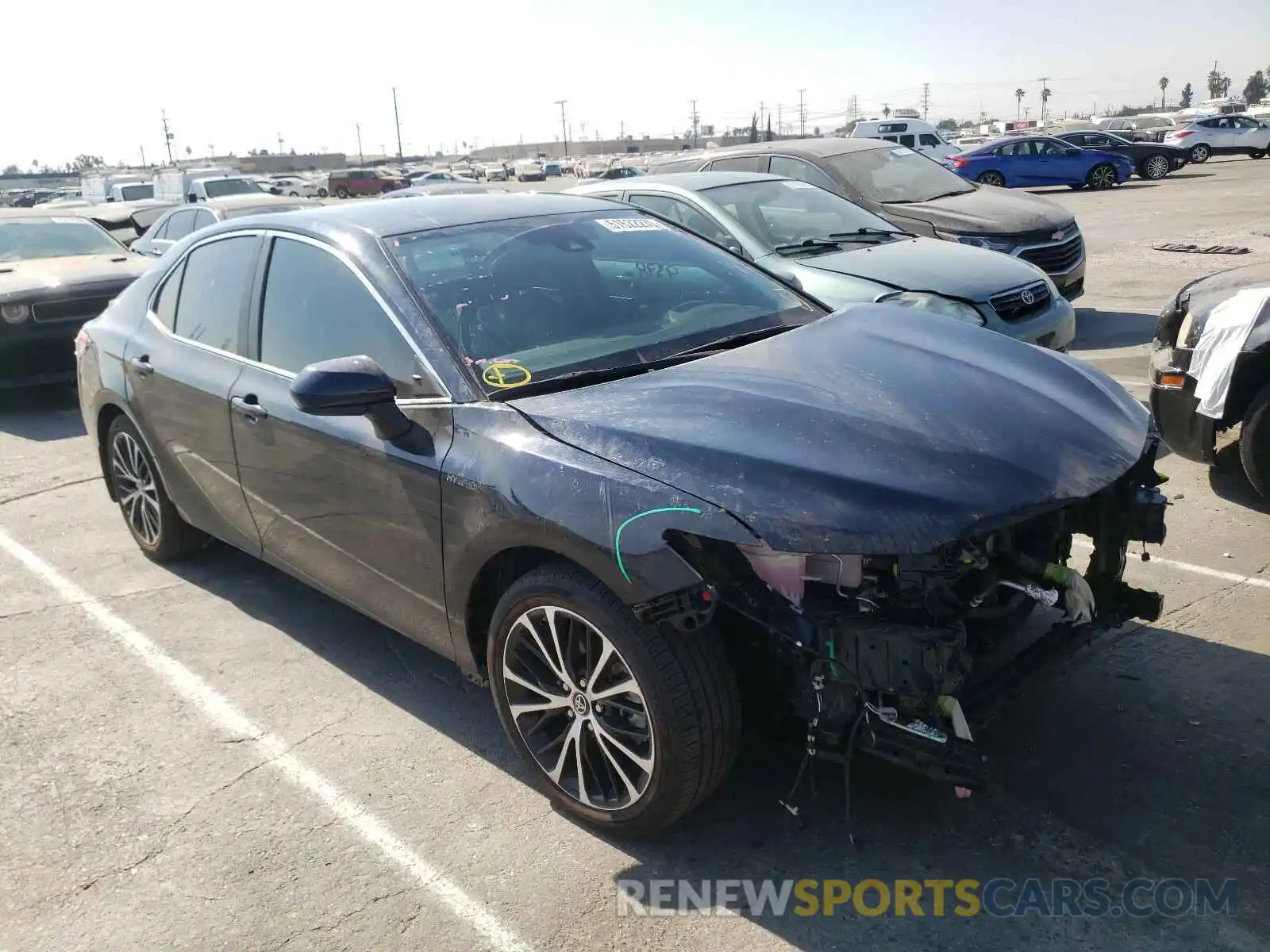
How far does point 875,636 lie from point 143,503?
4.06 meters

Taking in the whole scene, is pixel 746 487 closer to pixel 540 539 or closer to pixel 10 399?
pixel 540 539

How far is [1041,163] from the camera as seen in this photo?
27797 mm

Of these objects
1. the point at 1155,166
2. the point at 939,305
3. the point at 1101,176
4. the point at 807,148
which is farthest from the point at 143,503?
the point at 1155,166

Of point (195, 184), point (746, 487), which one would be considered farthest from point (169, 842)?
point (195, 184)

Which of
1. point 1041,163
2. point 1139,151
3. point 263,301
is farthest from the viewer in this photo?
point 1139,151

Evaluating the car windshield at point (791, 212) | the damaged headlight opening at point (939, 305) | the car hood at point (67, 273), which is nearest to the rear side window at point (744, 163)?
the car windshield at point (791, 212)

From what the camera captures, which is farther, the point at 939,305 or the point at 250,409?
the point at 939,305

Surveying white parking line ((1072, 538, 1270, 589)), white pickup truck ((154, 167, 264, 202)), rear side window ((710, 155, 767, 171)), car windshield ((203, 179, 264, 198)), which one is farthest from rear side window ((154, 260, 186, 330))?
car windshield ((203, 179, 264, 198))

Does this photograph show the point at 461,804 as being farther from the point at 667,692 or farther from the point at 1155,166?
the point at 1155,166

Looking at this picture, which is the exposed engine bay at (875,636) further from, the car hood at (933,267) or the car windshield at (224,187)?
the car windshield at (224,187)

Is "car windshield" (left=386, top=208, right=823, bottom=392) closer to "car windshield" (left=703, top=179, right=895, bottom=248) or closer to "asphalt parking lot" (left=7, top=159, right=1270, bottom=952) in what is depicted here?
"asphalt parking lot" (left=7, top=159, right=1270, bottom=952)

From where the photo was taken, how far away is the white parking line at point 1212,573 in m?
4.34

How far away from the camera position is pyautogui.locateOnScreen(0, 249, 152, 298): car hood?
29.2 ft

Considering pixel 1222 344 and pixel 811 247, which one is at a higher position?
pixel 811 247
